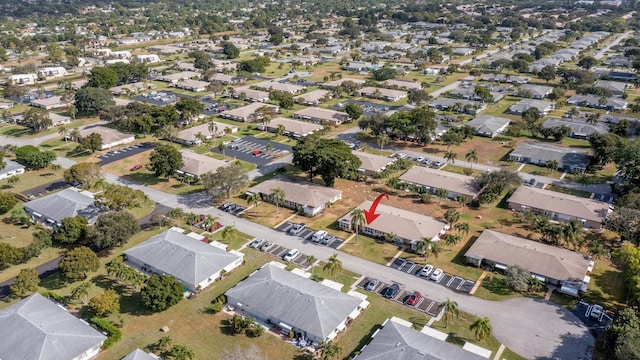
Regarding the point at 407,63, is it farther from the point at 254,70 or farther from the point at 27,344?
the point at 27,344

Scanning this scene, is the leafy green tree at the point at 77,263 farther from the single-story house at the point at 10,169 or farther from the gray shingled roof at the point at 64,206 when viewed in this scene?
the single-story house at the point at 10,169

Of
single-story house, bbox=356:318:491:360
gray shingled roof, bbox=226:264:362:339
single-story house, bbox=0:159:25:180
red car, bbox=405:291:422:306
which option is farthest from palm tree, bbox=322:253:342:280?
single-story house, bbox=0:159:25:180

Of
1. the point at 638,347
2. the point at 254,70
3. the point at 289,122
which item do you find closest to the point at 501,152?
the point at 289,122

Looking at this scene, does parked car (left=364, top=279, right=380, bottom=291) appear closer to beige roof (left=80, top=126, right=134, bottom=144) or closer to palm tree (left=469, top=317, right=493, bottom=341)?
palm tree (left=469, top=317, right=493, bottom=341)

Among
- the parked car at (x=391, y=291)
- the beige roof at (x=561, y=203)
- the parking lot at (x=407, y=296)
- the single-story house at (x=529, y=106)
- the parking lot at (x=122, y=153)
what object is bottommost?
the parking lot at (x=122, y=153)

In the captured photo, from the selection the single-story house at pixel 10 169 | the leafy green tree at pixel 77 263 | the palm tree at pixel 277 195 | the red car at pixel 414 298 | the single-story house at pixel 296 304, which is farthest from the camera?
the single-story house at pixel 10 169

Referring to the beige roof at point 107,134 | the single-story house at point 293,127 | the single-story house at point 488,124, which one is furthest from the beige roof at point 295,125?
the single-story house at point 488,124
